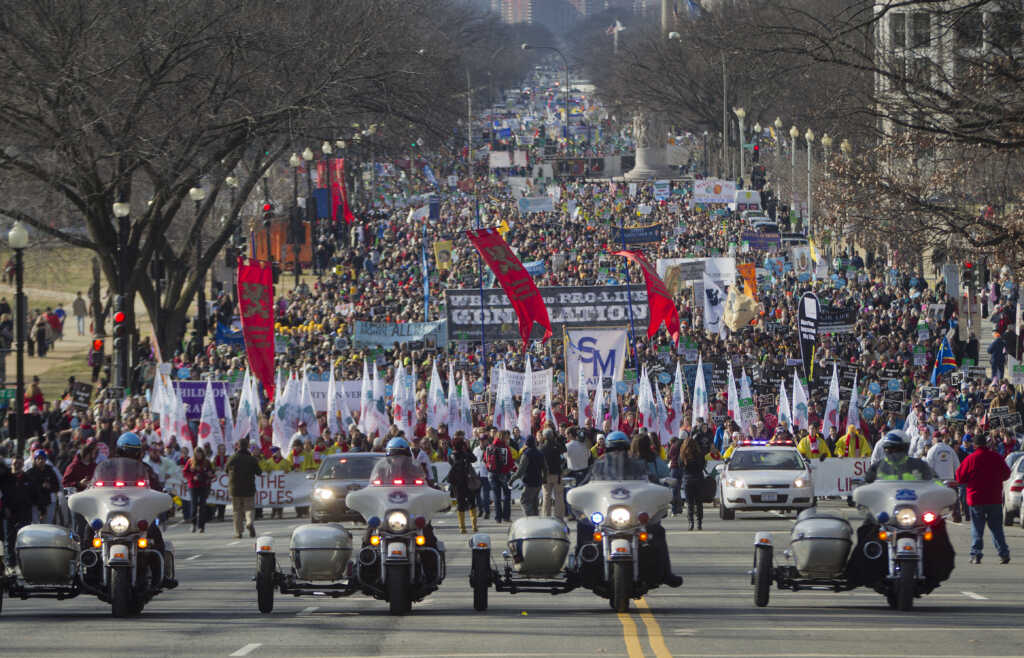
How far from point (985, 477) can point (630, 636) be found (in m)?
7.84

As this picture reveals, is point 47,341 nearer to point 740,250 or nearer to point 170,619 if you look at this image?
point 740,250

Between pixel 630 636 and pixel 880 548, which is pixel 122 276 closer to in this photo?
pixel 880 548

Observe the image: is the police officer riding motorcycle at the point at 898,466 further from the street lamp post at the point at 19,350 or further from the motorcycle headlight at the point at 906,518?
the street lamp post at the point at 19,350

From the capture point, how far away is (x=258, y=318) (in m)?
36.2

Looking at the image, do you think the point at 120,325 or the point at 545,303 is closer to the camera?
the point at 120,325

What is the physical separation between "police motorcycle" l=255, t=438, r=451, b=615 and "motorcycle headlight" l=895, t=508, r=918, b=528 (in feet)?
11.8

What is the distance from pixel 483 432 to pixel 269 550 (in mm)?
14506

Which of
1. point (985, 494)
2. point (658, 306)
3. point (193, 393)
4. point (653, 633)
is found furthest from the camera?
point (658, 306)

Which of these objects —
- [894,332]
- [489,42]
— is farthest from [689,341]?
[489,42]

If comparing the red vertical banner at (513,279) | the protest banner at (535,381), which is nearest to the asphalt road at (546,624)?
the protest banner at (535,381)

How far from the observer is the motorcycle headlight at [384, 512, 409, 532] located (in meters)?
14.9

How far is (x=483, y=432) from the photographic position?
2947cm

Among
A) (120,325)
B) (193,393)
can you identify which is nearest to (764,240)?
(120,325)

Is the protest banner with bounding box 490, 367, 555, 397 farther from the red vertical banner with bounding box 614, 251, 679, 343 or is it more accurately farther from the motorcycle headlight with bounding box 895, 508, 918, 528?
the motorcycle headlight with bounding box 895, 508, 918, 528
